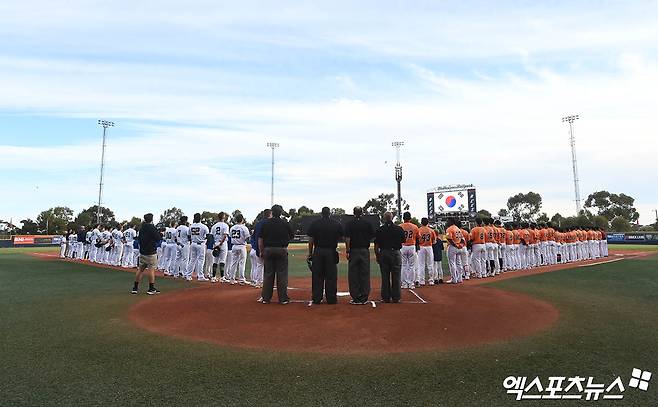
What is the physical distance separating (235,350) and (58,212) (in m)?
129

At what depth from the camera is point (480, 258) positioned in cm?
1489

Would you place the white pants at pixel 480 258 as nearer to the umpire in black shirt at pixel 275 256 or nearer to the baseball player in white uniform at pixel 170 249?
the umpire in black shirt at pixel 275 256

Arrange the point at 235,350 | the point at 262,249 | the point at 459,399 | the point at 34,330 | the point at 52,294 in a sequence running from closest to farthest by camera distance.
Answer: the point at 459,399, the point at 235,350, the point at 34,330, the point at 262,249, the point at 52,294

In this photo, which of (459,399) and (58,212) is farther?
(58,212)

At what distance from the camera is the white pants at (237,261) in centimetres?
1299

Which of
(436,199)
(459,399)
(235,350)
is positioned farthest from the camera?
(436,199)

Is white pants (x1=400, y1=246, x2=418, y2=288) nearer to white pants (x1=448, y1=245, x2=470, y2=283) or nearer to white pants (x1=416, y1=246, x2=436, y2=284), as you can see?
white pants (x1=416, y1=246, x2=436, y2=284)

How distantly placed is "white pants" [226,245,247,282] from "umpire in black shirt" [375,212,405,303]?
5.38 metres

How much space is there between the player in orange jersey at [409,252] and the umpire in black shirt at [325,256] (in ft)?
10.4

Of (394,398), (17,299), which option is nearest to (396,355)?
(394,398)

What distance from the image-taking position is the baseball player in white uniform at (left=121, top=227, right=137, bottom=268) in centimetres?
2086

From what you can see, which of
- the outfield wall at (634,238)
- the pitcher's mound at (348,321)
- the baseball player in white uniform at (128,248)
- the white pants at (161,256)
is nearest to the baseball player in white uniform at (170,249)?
the white pants at (161,256)

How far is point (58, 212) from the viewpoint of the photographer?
110 meters

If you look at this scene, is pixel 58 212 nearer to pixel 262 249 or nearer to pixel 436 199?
pixel 436 199
